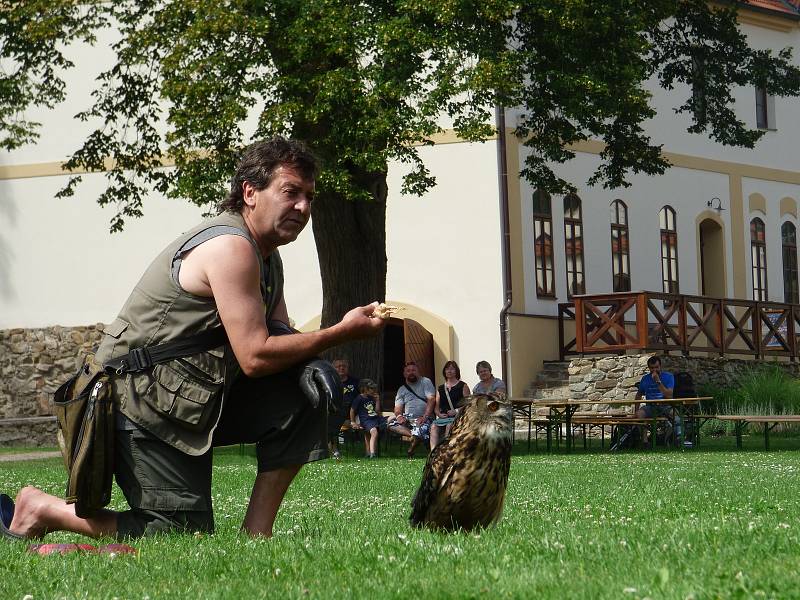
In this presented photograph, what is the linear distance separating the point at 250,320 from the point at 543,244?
1075 inches

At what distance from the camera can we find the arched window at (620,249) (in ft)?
116

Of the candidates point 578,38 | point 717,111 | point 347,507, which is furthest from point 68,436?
point 717,111

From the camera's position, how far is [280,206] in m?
6.77

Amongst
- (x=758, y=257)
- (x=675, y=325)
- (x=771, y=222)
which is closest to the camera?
(x=675, y=325)

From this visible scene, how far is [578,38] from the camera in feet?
73.7

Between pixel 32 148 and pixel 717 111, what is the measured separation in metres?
16.9

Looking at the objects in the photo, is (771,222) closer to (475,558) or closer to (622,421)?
(622,421)

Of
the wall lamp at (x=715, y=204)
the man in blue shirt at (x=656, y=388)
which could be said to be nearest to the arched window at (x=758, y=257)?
the wall lamp at (x=715, y=204)

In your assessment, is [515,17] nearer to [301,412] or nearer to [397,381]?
[397,381]

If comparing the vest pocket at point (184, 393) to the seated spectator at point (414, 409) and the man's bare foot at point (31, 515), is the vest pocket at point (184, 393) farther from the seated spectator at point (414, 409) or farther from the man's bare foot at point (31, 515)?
the seated spectator at point (414, 409)

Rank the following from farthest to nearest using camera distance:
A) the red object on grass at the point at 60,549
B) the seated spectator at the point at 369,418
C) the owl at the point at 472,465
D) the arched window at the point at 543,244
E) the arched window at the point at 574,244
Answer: the arched window at the point at 574,244
the arched window at the point at 543,244
the seated spectator at the point at 369,418
the owl at the point at 472,465
the red object on grass at the point at 60,549

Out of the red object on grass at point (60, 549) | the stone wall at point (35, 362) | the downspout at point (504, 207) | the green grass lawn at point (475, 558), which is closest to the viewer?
the green grass lawn at point (475, 558)

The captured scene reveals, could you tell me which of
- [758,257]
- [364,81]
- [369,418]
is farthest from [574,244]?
[364,81]

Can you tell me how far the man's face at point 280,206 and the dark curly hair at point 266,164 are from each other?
0.09 ft
